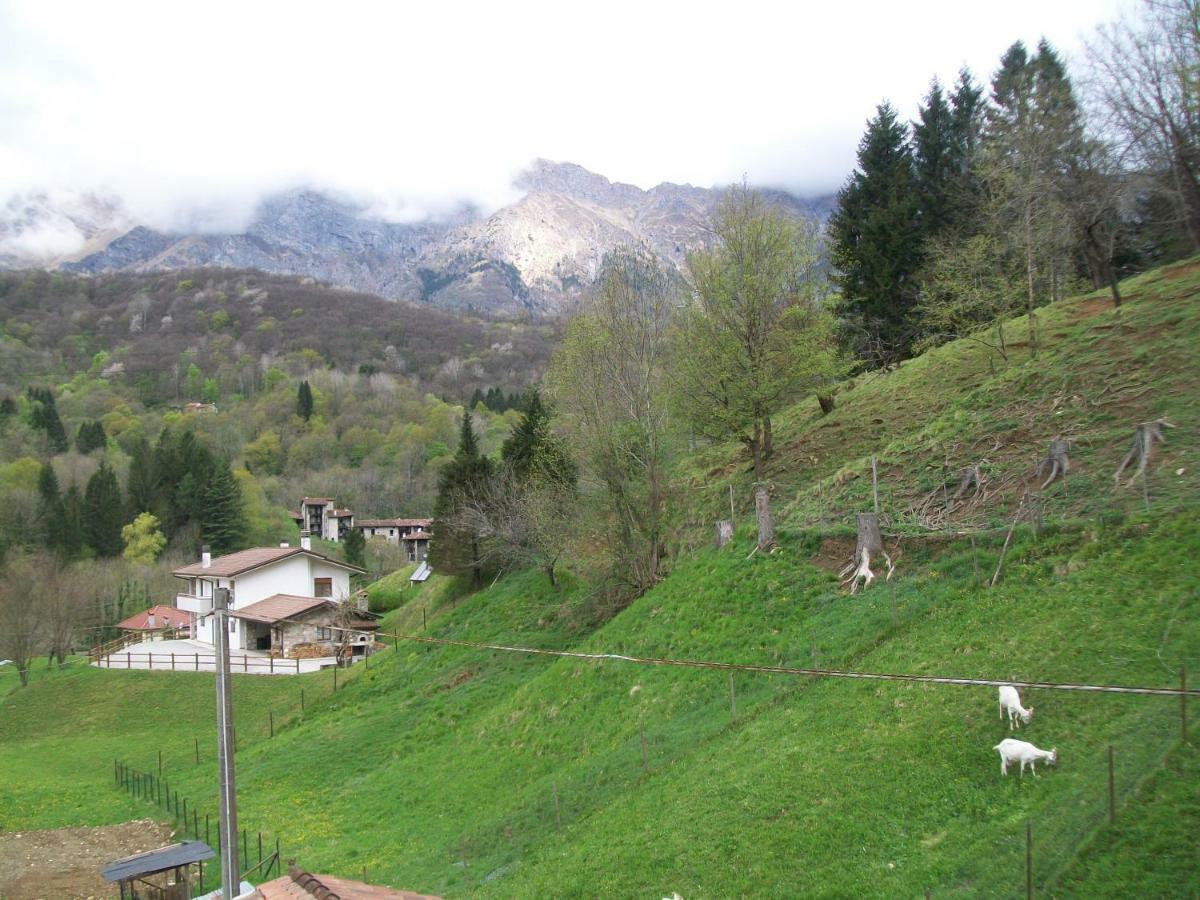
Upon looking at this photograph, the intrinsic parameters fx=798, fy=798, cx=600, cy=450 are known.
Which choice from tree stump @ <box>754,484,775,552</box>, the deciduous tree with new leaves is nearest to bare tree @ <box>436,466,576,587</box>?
the deciduous tree with new leaves

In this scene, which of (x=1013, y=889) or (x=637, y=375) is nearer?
(x=1013, y=889)

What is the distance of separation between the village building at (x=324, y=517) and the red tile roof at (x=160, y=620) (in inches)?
1541

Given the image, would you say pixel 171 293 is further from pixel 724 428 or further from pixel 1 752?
pixel 724 428

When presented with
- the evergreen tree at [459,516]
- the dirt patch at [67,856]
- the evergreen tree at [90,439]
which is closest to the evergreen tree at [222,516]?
the evergreen tree at [90,439]

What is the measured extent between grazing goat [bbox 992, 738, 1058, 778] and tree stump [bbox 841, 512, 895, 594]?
23.2ft

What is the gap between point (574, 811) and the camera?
48.6ft

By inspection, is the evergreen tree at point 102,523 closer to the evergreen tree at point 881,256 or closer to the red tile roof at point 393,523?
the red tile roof at point 393,523

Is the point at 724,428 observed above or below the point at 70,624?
above

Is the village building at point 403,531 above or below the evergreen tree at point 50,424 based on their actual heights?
below

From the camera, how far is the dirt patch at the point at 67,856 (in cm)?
1750

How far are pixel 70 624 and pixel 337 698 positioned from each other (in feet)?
96.1

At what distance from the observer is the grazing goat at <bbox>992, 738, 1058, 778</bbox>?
9.59m

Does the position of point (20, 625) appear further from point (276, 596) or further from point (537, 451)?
point (537, 451)

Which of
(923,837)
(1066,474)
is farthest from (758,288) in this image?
(923,837)
